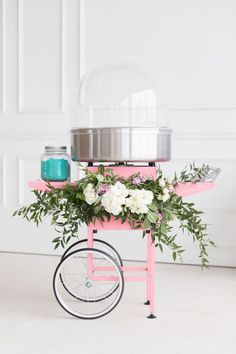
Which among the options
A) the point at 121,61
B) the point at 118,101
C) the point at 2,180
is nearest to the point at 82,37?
the point at 121,61

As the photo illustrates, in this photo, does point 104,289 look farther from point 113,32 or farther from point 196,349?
point 113,32

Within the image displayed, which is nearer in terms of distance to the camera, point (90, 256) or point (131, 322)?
point (131, 322)

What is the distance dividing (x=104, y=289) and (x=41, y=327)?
2.62 ft

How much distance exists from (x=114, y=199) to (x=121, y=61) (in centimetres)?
239

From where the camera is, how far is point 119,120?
13.7 feet

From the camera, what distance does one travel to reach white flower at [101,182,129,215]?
11.3ft

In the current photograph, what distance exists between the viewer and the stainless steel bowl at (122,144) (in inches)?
147

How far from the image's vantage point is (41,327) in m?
3.52

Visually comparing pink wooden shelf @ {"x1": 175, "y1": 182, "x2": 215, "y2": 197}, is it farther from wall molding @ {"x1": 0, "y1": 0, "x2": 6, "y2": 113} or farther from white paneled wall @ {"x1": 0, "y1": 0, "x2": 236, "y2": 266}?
wall molding @ {"x1": 0, "y1": 0, "x2": 6, "y2": 113}

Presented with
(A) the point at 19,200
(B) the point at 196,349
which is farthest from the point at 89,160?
(A) the point at 19,200

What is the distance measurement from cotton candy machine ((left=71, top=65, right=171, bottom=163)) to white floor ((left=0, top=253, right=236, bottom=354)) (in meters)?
0.93

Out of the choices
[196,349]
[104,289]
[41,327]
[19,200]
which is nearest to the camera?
[196,349]

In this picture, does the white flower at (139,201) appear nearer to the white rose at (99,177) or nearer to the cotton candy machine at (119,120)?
the white rose at (99,177)

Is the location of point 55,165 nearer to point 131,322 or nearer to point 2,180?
point 131,322
